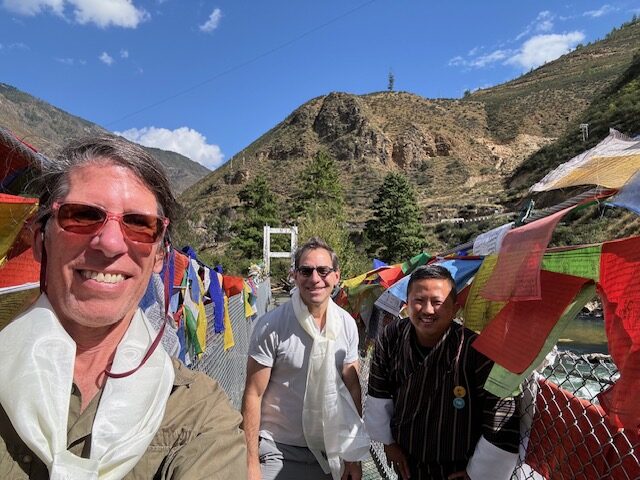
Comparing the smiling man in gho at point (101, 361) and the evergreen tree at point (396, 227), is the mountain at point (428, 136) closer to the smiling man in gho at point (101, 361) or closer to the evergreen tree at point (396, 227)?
the evergreen tree at point (396, 227)

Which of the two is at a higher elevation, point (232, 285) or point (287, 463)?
point (232, 285)

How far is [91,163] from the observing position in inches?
54.8

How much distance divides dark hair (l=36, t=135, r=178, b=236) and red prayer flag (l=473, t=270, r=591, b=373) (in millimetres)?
1250

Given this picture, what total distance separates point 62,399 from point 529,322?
1.41 metres

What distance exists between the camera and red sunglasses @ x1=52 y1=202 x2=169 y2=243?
1.31 meters

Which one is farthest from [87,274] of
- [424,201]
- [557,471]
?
[424,201]

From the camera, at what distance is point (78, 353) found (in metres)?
1.33

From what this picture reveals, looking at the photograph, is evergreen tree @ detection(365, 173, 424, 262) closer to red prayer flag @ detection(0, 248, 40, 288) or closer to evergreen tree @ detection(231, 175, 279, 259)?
evergreen tree @ detection(231, 175, 279, 259)

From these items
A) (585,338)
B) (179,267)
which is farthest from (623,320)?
(585,338)

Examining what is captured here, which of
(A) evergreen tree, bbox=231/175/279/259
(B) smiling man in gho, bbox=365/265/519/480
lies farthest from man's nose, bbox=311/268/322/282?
(A) evergreen tree, bbox=231/175/279/259

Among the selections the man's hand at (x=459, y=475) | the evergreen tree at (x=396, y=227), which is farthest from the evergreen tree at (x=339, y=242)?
the man's hand at (x=459, y=475)

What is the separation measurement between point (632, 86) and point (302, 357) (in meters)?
60.6

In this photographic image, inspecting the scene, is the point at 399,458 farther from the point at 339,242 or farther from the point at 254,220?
the point at 254,220

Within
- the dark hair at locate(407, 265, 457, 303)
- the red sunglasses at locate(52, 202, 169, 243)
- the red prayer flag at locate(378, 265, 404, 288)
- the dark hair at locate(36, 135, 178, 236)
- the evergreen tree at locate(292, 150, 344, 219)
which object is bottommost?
the red prayer flag at locate(378, 265, 404, 288)
